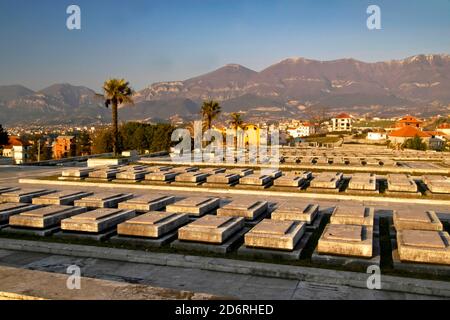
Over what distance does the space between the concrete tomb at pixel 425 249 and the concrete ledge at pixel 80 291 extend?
225 inches

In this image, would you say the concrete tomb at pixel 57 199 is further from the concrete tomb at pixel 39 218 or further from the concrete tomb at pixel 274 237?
the concrete tomb at pixel 274 237

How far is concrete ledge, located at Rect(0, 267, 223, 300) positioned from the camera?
6773mm

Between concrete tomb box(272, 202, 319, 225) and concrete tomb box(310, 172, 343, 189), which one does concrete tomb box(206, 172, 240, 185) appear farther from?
concrete tomb box(272, 202, 319, 225)

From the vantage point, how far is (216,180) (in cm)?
2416

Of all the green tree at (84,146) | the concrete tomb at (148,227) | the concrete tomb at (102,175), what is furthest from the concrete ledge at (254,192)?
the green tree at (84,146)

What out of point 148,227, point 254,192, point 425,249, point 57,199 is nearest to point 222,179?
point 254,192

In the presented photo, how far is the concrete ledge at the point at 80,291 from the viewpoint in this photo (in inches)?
267

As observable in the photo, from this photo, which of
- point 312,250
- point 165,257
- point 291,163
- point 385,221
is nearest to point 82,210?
point 165,257

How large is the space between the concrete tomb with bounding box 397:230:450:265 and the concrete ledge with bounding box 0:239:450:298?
3.22 feet
